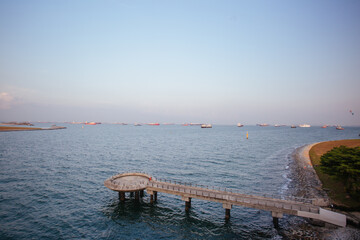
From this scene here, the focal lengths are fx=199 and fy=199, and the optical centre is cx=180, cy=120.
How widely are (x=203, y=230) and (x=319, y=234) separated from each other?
14.6 m

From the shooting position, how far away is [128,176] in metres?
40.1

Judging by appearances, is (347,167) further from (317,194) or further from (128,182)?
(128,182)

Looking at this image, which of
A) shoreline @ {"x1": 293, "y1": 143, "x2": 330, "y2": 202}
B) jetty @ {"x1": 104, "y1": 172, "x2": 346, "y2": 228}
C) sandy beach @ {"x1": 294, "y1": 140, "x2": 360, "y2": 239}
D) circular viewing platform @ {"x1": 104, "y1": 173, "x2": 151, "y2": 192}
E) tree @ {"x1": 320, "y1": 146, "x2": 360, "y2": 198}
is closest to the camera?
sandy beach @ {"x1": 294, "y1": 140, "x2": 360, "y2": 239}

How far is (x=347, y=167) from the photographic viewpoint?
30.0 m

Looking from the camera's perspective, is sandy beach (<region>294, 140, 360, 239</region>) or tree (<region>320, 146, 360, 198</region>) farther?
tree (<region>320, 146, 360, 198</region>)

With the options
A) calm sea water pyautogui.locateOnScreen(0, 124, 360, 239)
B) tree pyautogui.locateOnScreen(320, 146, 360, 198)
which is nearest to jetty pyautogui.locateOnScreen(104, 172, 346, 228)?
calm sea water pyautogui.locateOnScreen(0, 124, 360, 239)

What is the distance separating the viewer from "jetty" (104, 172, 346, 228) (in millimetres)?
26438

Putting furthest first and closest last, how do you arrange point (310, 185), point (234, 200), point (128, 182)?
point (310, 185) < point (128, 182) < point (234, 200)

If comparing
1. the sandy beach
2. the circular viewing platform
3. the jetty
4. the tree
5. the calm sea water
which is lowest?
the calm sea water

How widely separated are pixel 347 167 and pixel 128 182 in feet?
116

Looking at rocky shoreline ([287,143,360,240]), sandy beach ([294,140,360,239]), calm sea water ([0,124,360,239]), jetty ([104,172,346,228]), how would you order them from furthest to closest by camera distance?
1. calm sea water ([0,124,360,239])
2. jetty ([104,172,346,228])
3. rocky shoreline ([287,143,360,240])
4. sandy beach ([294,140,360,239])

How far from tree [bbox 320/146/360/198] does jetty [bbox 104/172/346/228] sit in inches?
221

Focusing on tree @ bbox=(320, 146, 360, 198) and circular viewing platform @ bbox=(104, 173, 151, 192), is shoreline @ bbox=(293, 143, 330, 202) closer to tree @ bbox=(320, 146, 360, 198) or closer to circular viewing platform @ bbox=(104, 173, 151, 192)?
tree @ bbox=(320, 146, 360, 198)

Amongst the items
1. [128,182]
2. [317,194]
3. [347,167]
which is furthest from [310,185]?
[128,182]
